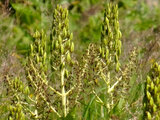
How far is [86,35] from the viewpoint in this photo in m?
6.29

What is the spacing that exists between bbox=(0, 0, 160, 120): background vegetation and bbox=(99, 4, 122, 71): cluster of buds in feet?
0.69

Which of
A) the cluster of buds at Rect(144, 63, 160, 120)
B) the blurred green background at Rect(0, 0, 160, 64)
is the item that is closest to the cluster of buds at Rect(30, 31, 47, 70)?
the cluster of buds at Rect(144, 63, 160, 120)

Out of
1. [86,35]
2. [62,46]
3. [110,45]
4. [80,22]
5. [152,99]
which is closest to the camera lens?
[152,99]

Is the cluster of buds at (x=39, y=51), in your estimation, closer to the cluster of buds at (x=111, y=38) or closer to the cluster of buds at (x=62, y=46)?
the cluster of buds at (x=62, y=46)

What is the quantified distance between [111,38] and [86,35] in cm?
343

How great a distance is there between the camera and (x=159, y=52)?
12.7 feet

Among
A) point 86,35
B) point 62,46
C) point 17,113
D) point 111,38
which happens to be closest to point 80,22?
point 86,35

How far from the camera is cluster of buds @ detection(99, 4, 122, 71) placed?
2850 mm

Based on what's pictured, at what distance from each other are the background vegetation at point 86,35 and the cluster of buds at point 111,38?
0.69 feet

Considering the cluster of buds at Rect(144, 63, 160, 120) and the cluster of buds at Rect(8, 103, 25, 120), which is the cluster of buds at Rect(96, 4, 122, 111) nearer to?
the cluster of buds at Rect(144, 63, 160, 120)

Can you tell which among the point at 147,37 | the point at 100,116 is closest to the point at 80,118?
the point at 100,116

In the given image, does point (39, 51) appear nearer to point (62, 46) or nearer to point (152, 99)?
point (62, 46)

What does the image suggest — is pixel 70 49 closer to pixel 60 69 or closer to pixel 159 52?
pixel 60 69

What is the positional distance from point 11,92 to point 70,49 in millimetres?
470
